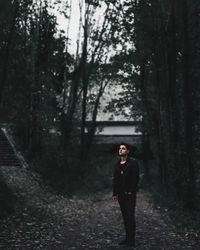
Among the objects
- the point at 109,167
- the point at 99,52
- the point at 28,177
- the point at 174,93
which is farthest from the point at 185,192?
the point at 109,167

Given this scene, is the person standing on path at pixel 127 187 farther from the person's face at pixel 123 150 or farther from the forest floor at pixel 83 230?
the forest floor at pixel 83 230

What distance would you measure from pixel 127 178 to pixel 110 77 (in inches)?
999

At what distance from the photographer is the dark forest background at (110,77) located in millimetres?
15914

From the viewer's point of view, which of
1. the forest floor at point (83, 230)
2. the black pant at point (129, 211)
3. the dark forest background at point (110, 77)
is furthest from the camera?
the dark forest background at point (110, 77)

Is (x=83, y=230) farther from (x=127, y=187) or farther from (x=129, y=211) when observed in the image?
(x=127, y=187)

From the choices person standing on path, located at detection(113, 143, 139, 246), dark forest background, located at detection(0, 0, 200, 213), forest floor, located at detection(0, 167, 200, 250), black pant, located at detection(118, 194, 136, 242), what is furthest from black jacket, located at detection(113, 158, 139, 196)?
dark forest background, located at detection(0, 0, 200, 213)

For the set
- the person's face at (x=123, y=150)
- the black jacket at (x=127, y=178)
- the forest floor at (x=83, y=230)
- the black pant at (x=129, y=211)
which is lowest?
the forest floor at (x=83, y=230)

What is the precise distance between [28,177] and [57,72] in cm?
1130

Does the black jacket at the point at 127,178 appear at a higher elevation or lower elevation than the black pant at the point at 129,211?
higher

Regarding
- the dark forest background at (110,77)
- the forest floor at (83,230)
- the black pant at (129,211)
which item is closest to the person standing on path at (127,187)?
the black pant at (129,211)

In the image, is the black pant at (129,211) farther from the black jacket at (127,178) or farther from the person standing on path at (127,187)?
the black jacket at (127,178)

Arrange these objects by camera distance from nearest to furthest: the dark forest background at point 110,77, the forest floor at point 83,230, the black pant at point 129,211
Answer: the black pant at point 129,211 < the forest floor at point 83,230 < the dark forest background at point 110,77

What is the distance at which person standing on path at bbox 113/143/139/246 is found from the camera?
9.16m

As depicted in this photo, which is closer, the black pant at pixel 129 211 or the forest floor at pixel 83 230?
the black pant at pixel 129 211
